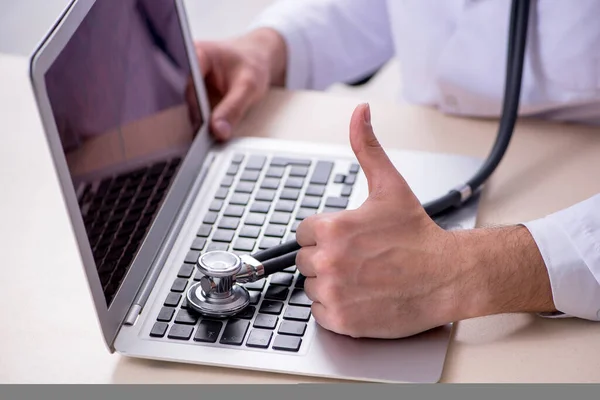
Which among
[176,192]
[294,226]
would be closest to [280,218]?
[294,226]

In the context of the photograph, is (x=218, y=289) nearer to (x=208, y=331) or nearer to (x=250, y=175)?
(x=208, y=331)

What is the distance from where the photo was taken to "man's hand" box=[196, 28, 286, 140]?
1162 mm

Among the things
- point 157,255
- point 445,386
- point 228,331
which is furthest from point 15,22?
point 445,386

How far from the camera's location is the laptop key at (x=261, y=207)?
970 mm

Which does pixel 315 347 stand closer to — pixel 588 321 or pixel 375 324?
pixel 375 324

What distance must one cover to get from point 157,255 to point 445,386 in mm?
326

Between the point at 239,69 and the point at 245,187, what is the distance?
26cm

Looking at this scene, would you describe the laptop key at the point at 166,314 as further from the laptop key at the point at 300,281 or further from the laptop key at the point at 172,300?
the laptop key at the point at 300,281

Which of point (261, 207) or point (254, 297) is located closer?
point (254, 297)

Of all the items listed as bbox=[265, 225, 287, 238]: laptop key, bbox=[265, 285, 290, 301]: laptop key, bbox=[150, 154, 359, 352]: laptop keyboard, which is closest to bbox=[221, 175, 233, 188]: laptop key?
bbox=[150, 154, 359, 352]: laptop keyboard

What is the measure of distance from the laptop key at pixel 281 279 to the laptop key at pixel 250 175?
0.62 ft

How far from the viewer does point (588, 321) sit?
825 millimetres

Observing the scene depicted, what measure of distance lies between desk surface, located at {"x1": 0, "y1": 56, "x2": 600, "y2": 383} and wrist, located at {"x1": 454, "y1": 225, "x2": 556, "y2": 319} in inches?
0.8

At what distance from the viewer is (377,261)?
0.81m
